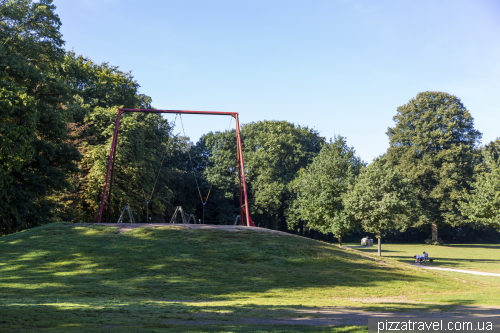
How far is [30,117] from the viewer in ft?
74.0

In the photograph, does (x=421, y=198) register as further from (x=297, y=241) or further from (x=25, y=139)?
(x=25, y=139)

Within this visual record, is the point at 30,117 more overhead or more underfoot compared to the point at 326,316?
more overhead

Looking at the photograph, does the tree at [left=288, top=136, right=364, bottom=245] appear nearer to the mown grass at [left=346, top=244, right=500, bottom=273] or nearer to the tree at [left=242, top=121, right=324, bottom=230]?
the mown grass at [left=346, top=244, right=500, bottom=273]

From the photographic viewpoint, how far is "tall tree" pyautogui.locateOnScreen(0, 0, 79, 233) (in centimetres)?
2186

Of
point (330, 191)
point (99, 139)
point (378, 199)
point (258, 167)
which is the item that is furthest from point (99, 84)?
point (378, 199)

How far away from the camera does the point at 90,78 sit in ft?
137

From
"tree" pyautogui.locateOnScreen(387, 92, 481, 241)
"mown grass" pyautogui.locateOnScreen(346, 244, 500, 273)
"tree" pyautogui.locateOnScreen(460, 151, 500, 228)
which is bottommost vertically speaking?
"mown grass" pyautogui.locateOnScreen(346, 244, 500, 273)

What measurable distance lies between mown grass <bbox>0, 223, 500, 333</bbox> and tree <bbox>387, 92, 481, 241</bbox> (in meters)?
37.4

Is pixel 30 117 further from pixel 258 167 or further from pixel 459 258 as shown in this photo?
pixel 459 258

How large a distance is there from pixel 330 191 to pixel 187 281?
24.0m

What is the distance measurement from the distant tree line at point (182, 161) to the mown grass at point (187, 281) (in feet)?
24.0

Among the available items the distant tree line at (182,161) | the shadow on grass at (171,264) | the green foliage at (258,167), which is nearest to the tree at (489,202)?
the distant tree line at (182,161)

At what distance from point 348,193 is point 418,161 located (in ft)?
83.1

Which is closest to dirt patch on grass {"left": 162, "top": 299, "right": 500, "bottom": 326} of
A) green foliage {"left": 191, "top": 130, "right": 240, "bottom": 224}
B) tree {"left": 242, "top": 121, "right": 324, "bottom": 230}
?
tree {"left": 242, "top": 121, "right": 324, "bottom": 230}
